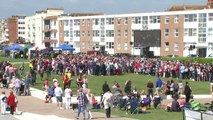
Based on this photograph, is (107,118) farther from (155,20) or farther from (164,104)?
(155,20)

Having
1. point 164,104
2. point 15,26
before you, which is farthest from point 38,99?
point 15,26

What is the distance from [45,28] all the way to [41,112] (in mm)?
97506

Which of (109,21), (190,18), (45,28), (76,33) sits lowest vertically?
(76,33)

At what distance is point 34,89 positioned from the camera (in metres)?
36.8

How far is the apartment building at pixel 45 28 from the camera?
382ft

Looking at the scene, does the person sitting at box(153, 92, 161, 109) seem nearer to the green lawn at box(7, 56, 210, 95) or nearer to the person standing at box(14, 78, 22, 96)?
the green lawn at box(7, 56, 210, 95)

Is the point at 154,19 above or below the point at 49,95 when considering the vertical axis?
above

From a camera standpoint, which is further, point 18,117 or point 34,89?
point 34,89

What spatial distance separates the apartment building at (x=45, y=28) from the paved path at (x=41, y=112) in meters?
80.3

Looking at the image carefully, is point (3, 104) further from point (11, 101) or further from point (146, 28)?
point (146, 28)

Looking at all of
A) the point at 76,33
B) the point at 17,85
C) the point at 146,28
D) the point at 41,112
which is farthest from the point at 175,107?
the point at 76,33

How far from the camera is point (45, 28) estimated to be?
124m

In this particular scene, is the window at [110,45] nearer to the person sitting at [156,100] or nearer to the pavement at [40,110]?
the pavement at [40,110]

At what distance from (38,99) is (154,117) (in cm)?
1053
